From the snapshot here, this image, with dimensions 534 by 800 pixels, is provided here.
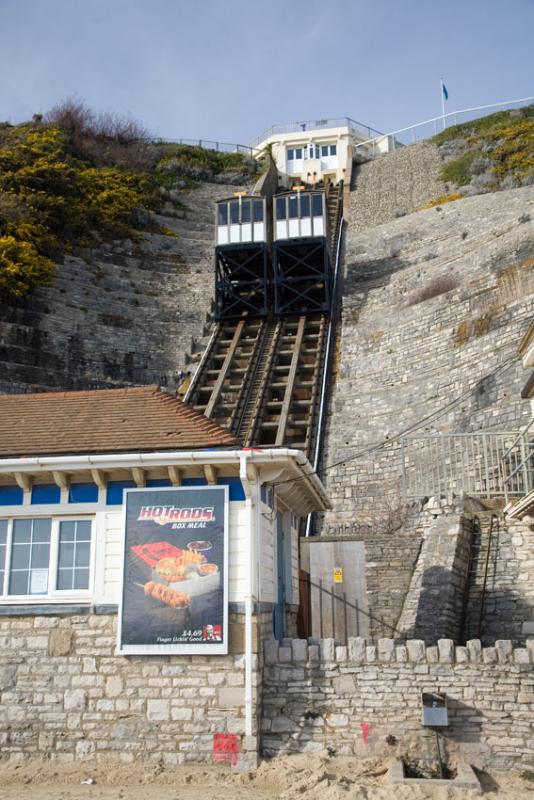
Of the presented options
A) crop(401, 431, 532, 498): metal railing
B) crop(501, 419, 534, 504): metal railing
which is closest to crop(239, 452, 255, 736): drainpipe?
crop(501, 419, 534, 504): metal railing

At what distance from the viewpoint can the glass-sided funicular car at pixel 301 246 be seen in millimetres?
33219

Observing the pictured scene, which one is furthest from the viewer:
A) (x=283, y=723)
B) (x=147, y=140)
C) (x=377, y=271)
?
(x=147, y=140)

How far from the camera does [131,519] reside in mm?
10859

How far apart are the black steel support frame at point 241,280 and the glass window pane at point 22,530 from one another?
21.9 metres

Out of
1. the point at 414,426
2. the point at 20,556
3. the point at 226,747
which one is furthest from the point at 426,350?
the point at 226,747

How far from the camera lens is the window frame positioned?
10.8 m

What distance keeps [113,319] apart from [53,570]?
20.2 meters

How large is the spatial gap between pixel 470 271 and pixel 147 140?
3178cm

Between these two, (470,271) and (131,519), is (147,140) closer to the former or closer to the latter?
(470,271)

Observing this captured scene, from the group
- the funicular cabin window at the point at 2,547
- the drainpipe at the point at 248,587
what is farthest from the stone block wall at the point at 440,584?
the funicular cabin window at the point at 2,547

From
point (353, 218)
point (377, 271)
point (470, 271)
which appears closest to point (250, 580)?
point (470, 271)

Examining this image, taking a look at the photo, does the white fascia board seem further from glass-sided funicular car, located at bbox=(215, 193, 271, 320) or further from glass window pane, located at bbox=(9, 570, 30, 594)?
glass-sided funicular car, located at bbox=(215, 193, 271, 320)

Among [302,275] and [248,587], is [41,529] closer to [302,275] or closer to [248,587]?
[248,587]

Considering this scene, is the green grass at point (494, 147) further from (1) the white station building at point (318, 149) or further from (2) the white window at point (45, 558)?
(2) the white window at point (45, 558)
